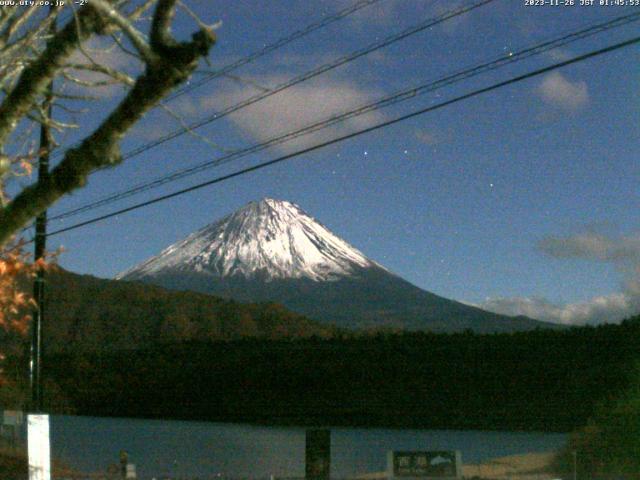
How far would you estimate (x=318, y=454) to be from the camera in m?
14.2

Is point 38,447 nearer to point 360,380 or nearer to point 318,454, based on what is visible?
point 318,454

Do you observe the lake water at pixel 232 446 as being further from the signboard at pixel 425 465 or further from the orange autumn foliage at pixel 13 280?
the orange autumn foliage at pixel 13 280

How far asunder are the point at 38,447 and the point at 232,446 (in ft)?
91.1

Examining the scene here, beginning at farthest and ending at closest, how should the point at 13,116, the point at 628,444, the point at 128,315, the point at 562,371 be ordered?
the point at 128,315
the point at 562,371
the point at 628,444
the point at 13,116

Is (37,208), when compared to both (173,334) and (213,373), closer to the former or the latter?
(213,373)

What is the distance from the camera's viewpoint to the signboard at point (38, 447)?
560 inches

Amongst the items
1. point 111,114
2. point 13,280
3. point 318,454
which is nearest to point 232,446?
point 318,454

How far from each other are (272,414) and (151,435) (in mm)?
18912

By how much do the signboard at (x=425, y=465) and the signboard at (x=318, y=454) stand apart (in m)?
1.11

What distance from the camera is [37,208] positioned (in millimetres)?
4516

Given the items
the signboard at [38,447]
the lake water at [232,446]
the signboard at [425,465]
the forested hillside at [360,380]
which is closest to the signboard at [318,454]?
the signboard at [425,465]

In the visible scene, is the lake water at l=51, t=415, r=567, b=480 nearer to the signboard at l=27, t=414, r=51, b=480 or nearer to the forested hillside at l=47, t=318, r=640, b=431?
the forested hillside at l=47, t=318, r=640, b=431

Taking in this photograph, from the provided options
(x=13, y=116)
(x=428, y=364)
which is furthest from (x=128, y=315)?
(x=13, y=116)

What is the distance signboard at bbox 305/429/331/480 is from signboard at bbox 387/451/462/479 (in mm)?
1106
